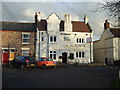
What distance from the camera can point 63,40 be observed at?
3472 cm

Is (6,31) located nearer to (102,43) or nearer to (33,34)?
(33,34)

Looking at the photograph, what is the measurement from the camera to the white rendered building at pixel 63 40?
111ft

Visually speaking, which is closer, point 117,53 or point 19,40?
point 19,40

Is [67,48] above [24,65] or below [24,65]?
above

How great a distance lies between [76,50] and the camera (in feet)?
115

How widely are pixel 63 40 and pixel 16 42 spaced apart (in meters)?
8.96

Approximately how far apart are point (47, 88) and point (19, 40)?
24389 mm

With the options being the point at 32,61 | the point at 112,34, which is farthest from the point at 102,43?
the point at 32,61

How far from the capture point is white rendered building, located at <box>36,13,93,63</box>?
33.9 m

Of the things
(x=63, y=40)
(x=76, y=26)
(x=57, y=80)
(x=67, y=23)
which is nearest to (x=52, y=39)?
(x=63, y=40)

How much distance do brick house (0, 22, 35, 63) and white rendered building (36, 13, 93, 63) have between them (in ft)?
4.90

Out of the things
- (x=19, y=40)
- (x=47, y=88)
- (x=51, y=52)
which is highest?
(x=19, y=40)

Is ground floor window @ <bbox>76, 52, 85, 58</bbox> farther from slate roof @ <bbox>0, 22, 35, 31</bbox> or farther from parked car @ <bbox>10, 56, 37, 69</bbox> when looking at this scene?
parked car @ <bbox>10, 56, 37, 69</bbox>

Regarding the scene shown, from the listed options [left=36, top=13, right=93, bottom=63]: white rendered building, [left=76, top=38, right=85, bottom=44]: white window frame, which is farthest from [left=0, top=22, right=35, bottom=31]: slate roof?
[left=76, top=38, right=85, bottom=44]: white window frame
